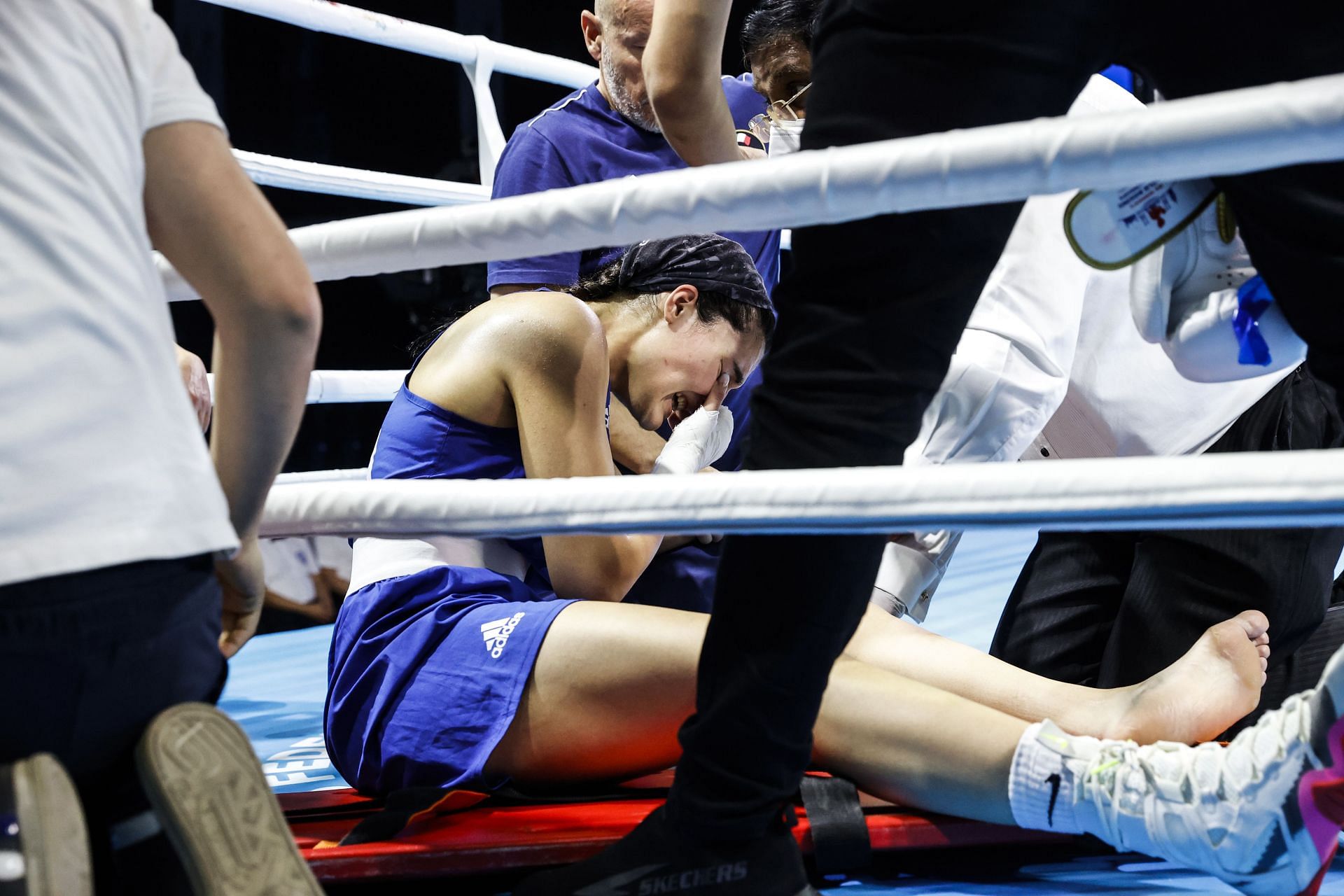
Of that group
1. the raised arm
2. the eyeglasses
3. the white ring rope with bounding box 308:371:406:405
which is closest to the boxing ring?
the raised arm

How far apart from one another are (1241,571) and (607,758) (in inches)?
26.6

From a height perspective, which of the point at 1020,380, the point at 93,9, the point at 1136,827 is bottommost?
the point at 1136,827

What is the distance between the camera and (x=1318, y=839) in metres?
0.76

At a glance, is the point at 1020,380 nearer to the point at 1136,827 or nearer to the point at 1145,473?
the point at 1136,827

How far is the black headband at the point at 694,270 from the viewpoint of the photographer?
146 cm

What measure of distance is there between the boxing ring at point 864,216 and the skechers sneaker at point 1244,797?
92 millimetres

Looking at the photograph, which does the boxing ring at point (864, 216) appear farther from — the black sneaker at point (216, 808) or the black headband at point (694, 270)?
the black headband at point (694, 270)

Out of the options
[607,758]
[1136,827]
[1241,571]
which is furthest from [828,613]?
[1241,571]

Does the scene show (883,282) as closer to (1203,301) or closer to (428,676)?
(1203,301)

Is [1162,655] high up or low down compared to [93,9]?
down

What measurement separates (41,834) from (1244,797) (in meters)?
0.69

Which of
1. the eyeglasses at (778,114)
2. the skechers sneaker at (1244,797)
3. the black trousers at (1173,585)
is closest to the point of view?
the skechers sneaker at (1244,797)

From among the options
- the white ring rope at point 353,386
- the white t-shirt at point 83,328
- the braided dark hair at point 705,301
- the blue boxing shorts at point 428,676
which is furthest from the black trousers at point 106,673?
the white ring rope at point 353,386

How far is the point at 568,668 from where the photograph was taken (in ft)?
3.60
